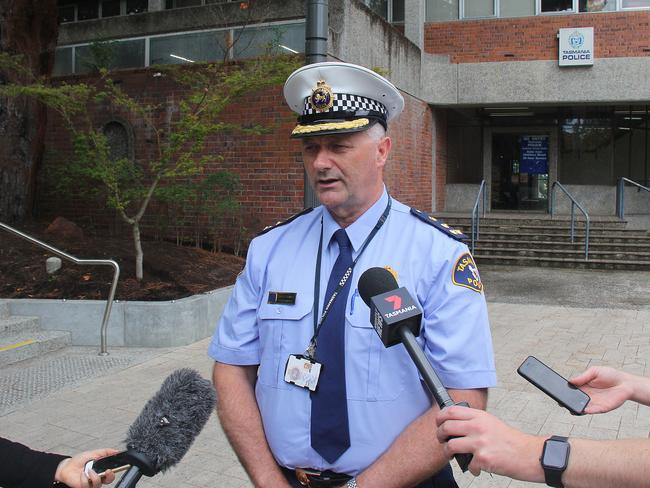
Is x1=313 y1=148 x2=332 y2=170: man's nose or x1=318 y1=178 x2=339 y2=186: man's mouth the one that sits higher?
x1=313 y1=148 x2=332 y2=170: man's nose

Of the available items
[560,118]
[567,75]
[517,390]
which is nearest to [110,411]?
[517,390]

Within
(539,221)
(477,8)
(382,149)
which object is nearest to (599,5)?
(477,8)

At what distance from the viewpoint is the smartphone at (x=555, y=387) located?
164 cm

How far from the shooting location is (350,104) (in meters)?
2.27

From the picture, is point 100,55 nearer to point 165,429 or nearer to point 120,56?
point 120,56

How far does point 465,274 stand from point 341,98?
73 cm

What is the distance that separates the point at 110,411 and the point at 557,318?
587 cm

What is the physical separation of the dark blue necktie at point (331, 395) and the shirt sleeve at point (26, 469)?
80 centimetres

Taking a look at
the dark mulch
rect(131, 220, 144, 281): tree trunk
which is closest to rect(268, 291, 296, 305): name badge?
the dark mulch

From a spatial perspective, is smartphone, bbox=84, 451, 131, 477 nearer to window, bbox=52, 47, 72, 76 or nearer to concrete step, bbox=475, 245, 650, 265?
window, bbox=52, 47, 72, 76

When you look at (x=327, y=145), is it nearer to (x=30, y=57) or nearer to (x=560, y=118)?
(x=30, y=57)

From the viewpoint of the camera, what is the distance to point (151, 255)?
29.5ft

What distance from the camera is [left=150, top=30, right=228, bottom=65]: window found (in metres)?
10.9

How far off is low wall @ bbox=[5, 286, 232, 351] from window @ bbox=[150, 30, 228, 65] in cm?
533
